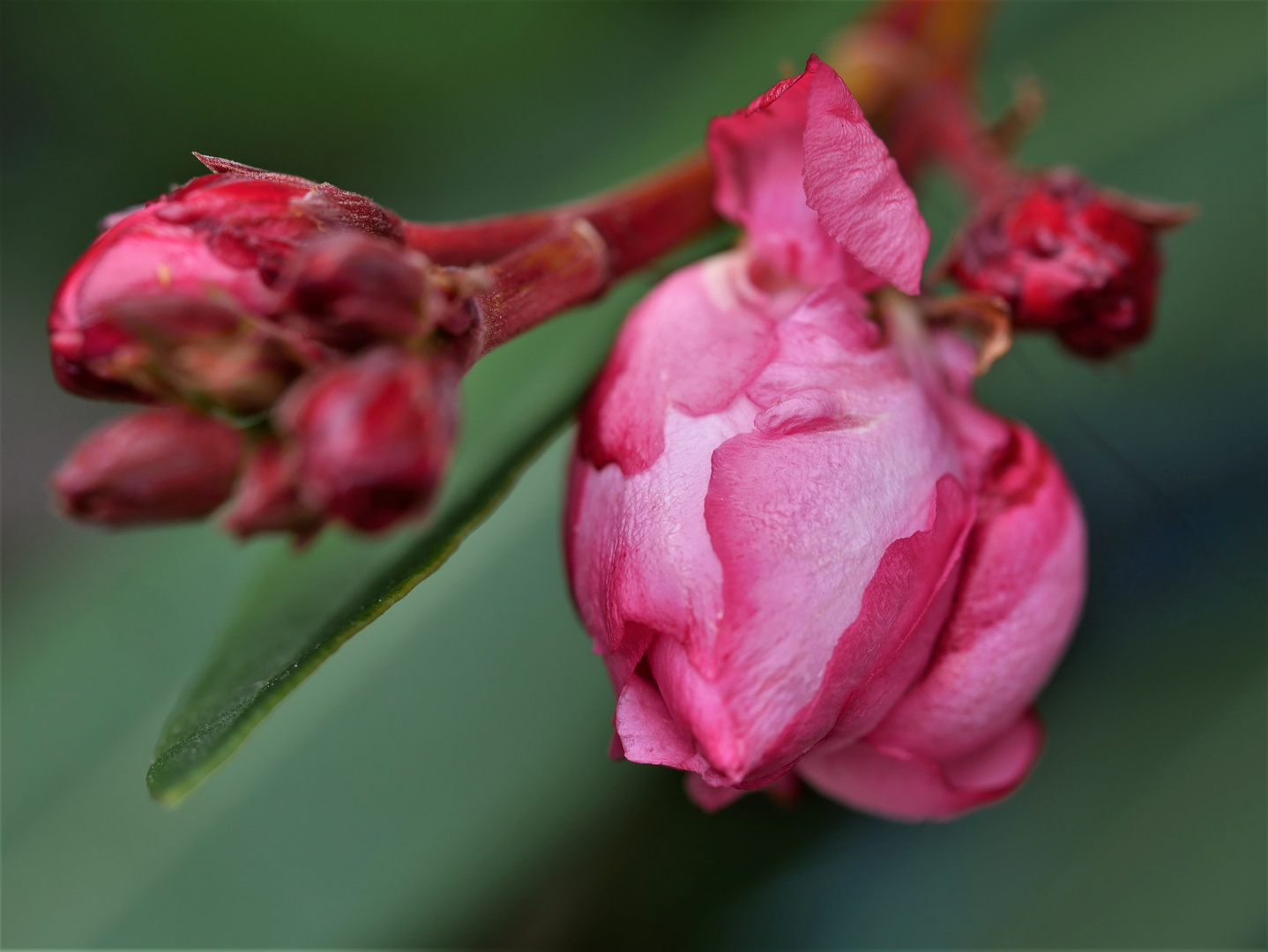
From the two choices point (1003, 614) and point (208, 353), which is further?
point (1003, 614)

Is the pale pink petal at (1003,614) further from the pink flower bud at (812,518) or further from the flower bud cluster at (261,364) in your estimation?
the flower bud cluster at (261,364)

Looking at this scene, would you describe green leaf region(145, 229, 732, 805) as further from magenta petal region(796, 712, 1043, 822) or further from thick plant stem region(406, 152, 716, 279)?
magenta petal region(796, 712, 1043, 822)

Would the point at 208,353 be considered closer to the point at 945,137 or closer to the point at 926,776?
the point at 926,776

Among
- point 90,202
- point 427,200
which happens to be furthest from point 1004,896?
point 90,202

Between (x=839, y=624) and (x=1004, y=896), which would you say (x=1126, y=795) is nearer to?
(x=1004, y=896)

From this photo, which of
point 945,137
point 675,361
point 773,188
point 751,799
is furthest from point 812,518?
point 751,799

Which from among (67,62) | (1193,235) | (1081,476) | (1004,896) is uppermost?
(67,62)

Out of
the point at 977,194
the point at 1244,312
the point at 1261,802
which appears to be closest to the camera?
the point at 977,194
